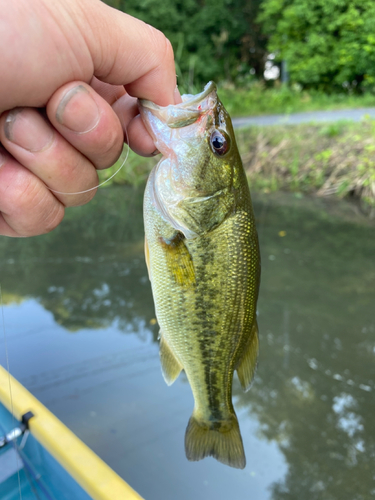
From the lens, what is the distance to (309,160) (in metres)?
8.27

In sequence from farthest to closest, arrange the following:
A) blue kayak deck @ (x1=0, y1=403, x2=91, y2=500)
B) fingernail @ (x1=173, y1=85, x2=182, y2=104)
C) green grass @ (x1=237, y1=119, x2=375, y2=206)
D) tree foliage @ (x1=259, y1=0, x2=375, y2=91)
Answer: tree foliage @ (x1=259, y1=0, x2=375, y2=91) → green grass @ (x1=237, y1=119, x2=375, y2=206) → blue kayak deck @ (x1=0, y1=403, x2=91, y2=500) → fingernail @ (x1=173, y1=85, x2=182, y2=104)

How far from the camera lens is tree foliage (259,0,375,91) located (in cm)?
1474

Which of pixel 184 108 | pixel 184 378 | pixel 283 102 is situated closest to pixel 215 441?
pixel 184 108

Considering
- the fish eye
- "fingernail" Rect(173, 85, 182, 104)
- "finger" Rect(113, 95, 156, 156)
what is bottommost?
the fish eye

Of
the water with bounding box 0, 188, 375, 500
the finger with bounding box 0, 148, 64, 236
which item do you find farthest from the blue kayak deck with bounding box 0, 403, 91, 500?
the finger with bounding box 0, 148, 64, 236

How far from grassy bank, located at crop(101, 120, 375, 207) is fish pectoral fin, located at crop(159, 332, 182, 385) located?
258 inches

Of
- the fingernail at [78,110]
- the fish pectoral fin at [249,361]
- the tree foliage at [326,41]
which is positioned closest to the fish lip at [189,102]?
the fingernail at [78,110]

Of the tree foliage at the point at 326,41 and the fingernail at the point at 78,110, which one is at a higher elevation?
the fingernail at the point at 78,110

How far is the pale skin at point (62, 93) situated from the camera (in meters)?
0.96

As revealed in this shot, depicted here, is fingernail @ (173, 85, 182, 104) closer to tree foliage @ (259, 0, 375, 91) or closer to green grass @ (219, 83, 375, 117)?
green grass @ (219, 83, 375, 117)

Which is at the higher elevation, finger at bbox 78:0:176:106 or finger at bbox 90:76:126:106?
finger at bbox 78:0:176:106

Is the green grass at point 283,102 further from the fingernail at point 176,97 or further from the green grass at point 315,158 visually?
the fingernail at point 176,97

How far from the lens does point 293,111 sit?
1287 cm

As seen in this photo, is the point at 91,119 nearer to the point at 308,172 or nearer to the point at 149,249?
the point at 149,249
